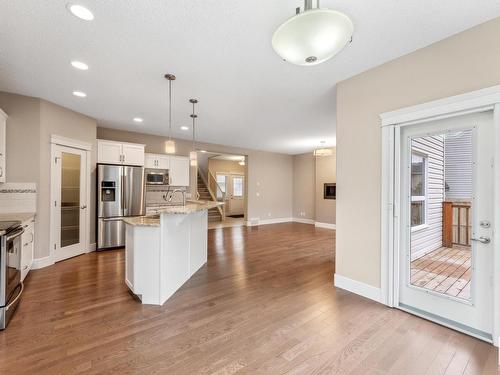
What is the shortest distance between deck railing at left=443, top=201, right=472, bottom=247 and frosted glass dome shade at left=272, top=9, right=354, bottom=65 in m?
2.13

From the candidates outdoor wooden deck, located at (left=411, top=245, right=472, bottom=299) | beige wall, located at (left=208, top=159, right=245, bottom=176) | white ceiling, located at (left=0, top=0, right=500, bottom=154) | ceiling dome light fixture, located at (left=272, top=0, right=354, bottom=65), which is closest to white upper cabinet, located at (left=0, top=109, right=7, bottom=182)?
white ceiling, located at (left=0, top=0, right=500, bottom=154)

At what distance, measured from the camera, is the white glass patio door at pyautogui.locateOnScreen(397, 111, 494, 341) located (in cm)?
211

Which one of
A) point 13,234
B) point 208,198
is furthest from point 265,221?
point 13,234

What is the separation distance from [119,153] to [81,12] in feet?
12.4

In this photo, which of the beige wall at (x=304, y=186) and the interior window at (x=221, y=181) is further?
the interior window at (x=221, y=181)

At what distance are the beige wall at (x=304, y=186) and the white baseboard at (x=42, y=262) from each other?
7.73 metres

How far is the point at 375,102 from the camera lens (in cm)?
279

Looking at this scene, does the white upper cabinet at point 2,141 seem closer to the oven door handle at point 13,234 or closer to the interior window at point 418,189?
the oven door handle at point 13,234

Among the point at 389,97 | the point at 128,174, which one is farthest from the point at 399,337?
the point at 128,174

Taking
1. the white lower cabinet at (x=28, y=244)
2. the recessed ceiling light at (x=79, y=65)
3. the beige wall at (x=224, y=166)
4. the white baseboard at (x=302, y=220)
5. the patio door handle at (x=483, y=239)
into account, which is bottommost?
the white baseboard at (x=302, y=220)

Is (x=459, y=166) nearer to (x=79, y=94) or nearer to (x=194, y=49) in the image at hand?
(x=194, y=49)

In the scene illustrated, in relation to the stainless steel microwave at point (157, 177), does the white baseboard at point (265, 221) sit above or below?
below

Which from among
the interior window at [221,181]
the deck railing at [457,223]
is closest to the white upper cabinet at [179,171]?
the interior window at [221,181]

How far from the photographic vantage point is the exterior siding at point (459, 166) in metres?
2.22
